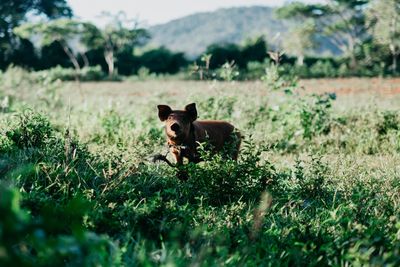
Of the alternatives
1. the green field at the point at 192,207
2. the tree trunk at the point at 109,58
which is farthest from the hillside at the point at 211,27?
the green field at the point at 192,207

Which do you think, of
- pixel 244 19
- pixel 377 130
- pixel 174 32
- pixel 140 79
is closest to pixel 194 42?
pixel 174 32

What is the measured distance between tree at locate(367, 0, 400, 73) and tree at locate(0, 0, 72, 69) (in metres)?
30.4

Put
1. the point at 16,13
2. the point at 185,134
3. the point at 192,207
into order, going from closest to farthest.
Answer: the point at 192,207 < the point at 185,134 < the point at 16,13

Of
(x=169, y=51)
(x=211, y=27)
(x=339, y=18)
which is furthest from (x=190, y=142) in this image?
(x=211, y=27)

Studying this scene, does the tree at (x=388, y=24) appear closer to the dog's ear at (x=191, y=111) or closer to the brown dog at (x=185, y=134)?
the brown dog at (x=185, y=134)

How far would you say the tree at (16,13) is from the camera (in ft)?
116

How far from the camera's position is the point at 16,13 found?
4053 cm

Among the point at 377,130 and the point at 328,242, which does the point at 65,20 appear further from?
the point at 328,242

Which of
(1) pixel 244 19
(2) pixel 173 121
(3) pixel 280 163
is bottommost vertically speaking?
(3) pixel 280 163

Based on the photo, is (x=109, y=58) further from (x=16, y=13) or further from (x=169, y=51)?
(x=16, y=13)

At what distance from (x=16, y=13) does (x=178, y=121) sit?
40.6m

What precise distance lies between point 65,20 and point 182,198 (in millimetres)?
44732

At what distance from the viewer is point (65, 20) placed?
45375 mm

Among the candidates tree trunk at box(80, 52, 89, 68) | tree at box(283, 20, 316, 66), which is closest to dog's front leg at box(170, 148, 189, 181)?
tree trunk at box(80, 52, 89, 68)
